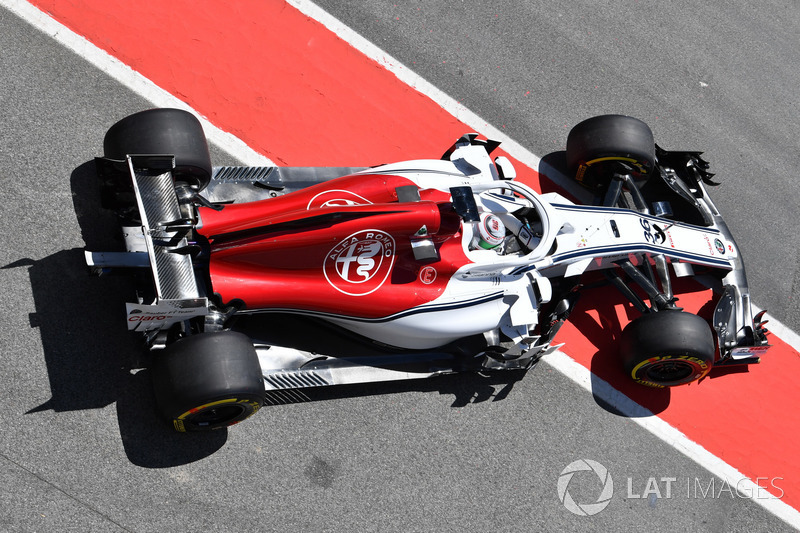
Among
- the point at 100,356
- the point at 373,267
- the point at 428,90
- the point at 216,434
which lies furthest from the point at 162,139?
the point at 428,90

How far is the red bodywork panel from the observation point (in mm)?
5770

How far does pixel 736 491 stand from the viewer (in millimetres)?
7312

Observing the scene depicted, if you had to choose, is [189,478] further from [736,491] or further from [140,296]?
[736,491]

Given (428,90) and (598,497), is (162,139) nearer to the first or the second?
(428,90)

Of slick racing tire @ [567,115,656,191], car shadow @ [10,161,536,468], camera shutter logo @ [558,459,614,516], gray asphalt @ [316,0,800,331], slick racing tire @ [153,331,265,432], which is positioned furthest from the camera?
gray asphalt @ [316,0,800,331]

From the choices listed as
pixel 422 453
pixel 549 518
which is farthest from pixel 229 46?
pixel 549 518

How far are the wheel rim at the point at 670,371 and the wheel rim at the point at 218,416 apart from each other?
3.66 meters

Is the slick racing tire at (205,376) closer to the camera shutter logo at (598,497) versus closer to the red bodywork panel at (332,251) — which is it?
the red bodywork panel at (332,251)

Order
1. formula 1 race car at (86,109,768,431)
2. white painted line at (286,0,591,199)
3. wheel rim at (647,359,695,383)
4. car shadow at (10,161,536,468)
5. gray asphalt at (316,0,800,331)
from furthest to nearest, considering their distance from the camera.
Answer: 1. gray asphalt at (316,0,800,331)
2. white painted line at (286,0,591,199)
3. wheel rim at (647,359,695,383)
4. car shadow at (10,161,536,468)
5. formula 1 race car at (86,109,768,431)

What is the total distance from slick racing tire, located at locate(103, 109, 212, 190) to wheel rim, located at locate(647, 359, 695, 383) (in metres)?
4.29

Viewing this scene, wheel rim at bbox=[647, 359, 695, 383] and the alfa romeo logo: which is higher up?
the alfa romeo logo

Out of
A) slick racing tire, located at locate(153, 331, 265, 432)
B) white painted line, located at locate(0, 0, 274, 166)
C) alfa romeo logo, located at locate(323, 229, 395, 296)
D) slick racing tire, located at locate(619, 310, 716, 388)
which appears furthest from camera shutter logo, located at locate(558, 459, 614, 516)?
white painted line, located at locate(0, 0, 274, 166)

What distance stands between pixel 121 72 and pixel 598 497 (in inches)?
226

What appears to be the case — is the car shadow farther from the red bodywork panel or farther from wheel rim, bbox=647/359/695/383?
wheel rim, bbox=647/359/695/383
